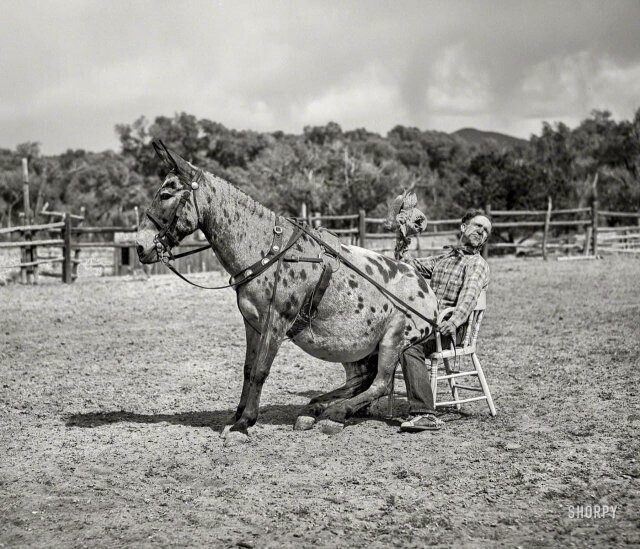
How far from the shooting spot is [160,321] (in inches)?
485

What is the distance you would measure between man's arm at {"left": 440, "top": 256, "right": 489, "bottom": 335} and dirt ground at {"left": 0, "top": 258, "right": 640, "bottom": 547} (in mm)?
833

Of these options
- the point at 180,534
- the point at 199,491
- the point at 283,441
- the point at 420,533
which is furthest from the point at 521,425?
the point at 180,534

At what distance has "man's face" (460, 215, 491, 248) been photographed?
232 inches

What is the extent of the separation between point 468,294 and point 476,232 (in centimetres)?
51

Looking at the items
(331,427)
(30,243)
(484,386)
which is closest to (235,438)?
(331,427)

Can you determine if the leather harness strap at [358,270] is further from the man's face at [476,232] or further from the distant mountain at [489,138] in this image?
the distant mountain at [489,138]

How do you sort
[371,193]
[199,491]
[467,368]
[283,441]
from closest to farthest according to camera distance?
[199,491] < [283,441] < [467,368] < [371,193]

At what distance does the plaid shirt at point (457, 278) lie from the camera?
227 inches

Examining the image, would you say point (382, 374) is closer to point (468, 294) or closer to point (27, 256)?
point (468, 294)

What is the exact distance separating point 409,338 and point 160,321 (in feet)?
24.2

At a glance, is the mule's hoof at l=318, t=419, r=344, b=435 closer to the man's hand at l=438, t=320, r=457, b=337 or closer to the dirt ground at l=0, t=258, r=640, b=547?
the dirt ground at l=0, t=258, r=640, b=547

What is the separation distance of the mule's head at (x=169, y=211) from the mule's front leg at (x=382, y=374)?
173 centimetres

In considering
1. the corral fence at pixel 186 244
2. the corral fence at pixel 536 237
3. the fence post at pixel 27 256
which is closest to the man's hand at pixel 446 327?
the corral fence at pixel 186 244

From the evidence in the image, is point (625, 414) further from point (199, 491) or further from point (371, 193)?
point (371, 193)
